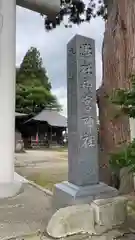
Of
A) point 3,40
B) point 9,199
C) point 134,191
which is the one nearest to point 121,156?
point 134,191

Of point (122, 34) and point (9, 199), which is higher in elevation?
point (122, 34)

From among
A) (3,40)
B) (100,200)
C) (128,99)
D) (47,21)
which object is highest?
(47,21)

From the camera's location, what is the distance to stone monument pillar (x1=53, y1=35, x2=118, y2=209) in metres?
3.43

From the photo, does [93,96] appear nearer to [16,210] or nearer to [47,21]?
[16,210]

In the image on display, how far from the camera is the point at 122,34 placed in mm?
5105

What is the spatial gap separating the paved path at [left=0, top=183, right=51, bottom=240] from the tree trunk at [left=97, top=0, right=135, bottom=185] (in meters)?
1.47

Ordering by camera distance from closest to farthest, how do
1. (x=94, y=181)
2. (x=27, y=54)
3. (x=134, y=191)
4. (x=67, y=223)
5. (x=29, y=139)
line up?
(x=67, y=223) → (x=94, y=181) → (x=134, y=191) → (x=29, y=139) → (x=27, y=54)

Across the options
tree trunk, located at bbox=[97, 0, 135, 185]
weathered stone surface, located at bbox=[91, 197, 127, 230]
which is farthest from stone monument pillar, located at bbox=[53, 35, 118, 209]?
tree trunk, located at bbox=[97, 0, 135, 185]

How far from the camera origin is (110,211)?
3105 millimetres

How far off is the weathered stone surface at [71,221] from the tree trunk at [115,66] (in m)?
1.86

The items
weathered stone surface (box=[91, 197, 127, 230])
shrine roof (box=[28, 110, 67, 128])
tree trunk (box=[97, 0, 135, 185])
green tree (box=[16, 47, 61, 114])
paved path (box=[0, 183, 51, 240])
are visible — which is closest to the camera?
weathered stone surface (box=[91, 197, 127, 230])

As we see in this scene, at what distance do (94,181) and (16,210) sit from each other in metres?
1.56

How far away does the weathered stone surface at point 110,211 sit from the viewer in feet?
9.97

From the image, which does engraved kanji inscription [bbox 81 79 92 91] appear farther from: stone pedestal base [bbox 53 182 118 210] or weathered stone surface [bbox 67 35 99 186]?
stone pedestal base [bbox 53 182 118 210]
